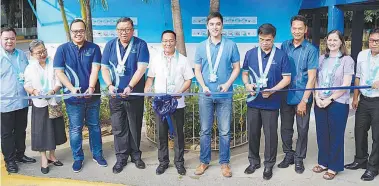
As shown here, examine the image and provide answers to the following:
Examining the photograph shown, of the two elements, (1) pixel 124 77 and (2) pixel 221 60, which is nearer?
(2) pixel 221 60

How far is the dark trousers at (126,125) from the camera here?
4.77 meters

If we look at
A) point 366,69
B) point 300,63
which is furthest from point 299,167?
point 366,69

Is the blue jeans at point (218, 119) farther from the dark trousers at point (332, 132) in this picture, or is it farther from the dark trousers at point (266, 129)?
the dark trousers at point (332, 132)

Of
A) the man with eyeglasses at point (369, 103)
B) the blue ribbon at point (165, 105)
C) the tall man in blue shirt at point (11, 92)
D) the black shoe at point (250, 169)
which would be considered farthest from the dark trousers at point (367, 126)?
the tall man in blue shirt at point (11, 92)

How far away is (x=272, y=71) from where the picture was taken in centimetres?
444

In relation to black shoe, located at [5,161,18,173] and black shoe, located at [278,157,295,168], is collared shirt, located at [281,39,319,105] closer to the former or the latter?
black shoe, located at [278,157,295,168]

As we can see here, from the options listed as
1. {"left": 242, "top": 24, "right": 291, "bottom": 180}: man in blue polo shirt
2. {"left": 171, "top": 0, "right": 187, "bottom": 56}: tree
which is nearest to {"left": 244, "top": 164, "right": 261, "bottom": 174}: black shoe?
{"left": 242, "top": 24, "right": 291, "bottom": 180}: man in blue polo shirt

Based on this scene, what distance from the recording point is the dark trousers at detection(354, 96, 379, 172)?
14.7ft

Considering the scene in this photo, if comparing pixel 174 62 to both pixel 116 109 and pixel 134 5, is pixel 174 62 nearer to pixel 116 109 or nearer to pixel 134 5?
pixel 116 109

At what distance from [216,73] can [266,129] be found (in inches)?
32.5

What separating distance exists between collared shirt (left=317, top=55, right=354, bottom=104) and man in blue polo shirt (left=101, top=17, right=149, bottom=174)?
190 centimetres

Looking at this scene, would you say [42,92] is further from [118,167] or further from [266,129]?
[266,129]

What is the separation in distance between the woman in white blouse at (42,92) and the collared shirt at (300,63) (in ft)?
8.48

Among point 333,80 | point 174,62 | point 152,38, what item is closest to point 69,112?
point 174,62
